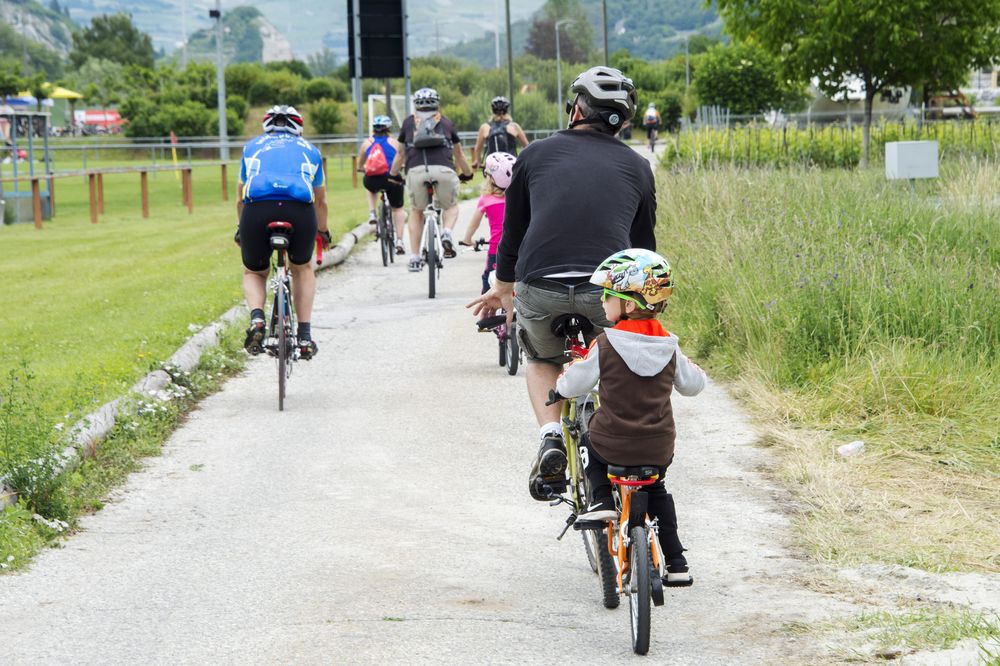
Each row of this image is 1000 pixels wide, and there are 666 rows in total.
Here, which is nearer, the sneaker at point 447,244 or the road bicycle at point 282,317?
the road bicycle at point 282,317

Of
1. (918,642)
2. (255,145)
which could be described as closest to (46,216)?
(255,145)

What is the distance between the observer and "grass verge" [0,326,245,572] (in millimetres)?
5977

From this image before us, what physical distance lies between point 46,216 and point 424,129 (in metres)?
14.4

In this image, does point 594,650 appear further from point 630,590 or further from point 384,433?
point 384,433

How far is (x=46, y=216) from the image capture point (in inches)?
1043

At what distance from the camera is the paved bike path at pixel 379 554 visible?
481 centimetres

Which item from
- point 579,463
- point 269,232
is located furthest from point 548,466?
point 269,232

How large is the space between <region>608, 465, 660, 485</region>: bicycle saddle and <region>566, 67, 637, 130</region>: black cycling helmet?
148cm

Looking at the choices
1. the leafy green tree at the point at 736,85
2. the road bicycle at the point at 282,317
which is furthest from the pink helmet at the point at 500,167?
the leafy green tree at the point at 736,85

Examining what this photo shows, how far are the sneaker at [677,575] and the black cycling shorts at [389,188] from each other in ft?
41.0

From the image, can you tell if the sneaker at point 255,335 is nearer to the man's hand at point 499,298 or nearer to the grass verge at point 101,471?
the grass verge at point 101,471

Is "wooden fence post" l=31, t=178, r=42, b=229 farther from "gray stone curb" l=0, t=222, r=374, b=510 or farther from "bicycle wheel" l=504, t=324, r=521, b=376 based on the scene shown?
"bicycle wheel" l=504, t=324, r=521, b=376

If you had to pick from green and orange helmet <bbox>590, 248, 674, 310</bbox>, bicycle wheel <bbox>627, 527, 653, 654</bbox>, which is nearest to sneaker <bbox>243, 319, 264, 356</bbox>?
green and orange helmet <bbox>590, 248, 674, 310</bbox>

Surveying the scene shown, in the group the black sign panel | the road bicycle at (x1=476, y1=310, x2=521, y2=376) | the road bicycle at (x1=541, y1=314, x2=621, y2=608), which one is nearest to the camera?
the road bicycle at (x1=541, y1=314, x2=621, y2=608)
